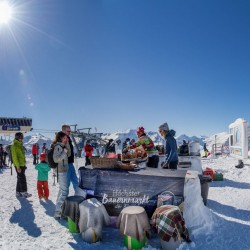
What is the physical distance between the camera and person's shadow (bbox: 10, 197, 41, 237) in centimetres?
462

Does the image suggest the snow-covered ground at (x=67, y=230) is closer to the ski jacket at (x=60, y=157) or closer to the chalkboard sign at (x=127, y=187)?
the chalkboard sign at (x=127, y=187)

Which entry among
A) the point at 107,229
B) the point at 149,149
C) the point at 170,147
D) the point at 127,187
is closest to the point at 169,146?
the point at 170,147

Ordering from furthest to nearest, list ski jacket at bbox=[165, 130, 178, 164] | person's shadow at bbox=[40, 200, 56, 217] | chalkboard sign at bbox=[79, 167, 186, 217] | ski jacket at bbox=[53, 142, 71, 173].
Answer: ski jacket at bbox=[165, 130, 178, 164]
person's shadow at bbox=[40, 200, 56, 217]
ski jacket at bbox=[53, 142, 71, 173]
chalkboard sign at bbox=[79, 167, 186, 217]

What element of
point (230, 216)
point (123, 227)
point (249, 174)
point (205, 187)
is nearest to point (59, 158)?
point (123, 227)

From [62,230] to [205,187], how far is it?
129 inches

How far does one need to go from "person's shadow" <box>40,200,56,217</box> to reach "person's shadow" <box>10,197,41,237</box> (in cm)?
31

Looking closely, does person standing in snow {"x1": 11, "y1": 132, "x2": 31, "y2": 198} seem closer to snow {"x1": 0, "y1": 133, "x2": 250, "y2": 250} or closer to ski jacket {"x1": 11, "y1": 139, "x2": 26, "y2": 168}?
ski jacket {"x1": 11, "y1": 139, "x2": 26, "y2": 168}

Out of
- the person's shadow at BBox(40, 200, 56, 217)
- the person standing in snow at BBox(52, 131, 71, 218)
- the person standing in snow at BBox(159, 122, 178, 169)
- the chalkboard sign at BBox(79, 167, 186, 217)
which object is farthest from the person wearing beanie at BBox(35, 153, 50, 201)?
the person standing in snow at BBox(159, 122, 178, 169)

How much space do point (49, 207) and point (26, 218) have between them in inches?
34.8

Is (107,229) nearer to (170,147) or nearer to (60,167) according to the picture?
(60,167)

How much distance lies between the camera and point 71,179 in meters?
6.10

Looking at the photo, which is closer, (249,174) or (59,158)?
(59,158)

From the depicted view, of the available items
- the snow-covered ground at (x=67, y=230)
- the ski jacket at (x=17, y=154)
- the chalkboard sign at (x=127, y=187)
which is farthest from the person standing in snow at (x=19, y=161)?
the chalkboard sign at (x=127, y=187)

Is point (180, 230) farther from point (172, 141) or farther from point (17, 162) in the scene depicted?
point (17, 162)
